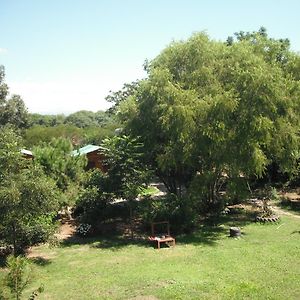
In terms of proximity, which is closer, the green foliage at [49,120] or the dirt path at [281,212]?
the dirt path at [281,212]

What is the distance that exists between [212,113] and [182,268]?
7.30 meters

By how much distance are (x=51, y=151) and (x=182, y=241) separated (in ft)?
25.8

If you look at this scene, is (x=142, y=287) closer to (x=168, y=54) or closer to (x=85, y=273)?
(x=85, y=273)

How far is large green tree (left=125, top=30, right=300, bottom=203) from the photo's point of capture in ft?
58.8

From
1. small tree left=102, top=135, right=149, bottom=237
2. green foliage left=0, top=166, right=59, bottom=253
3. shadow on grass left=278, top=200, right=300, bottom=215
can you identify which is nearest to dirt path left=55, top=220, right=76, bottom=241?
green foliage left=0, top=166, right=59, bottom=253

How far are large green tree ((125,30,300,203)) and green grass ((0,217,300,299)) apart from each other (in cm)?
347

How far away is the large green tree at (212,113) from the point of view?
17922 mm

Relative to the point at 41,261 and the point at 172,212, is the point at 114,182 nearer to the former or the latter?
the point at 172,212

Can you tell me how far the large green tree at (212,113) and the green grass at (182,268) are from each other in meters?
3.47

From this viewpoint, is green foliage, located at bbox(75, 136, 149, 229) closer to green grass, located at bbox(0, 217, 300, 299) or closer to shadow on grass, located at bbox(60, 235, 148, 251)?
shadow on grass, located at bbox(60, 235, 148, 251)

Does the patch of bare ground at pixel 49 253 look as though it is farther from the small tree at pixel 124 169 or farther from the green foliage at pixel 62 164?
the small tree at pixel 124 169

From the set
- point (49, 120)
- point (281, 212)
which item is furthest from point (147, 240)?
point (49, 120)

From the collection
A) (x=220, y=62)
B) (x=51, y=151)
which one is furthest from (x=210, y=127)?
(x=51, y=151)

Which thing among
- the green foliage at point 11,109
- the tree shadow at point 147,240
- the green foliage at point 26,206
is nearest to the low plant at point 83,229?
the tree shadow at point 147,240
